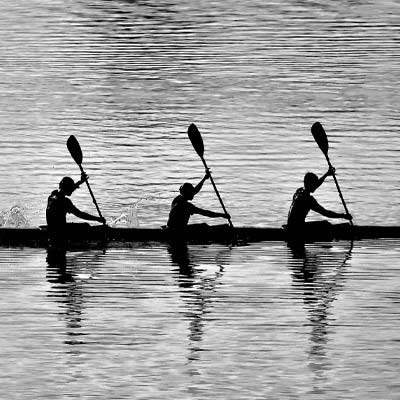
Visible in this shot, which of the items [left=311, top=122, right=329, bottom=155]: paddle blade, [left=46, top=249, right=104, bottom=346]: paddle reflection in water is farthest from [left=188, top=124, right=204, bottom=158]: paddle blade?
[left=46, top=249, right=104, bottom=346]: paddle reflection in water

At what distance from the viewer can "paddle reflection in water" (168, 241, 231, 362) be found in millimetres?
25344

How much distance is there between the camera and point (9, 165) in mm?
48094

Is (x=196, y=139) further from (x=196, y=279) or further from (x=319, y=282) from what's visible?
(x=319, y=282)

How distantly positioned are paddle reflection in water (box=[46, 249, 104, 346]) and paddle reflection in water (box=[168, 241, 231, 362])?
160 centimetres

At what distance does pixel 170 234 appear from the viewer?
107 feet

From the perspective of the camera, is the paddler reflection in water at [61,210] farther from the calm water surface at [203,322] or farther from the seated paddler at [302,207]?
the seated paddler at [302,207]

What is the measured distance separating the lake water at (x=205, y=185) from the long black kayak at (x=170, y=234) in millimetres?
303

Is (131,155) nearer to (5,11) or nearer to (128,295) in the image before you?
(128,295)

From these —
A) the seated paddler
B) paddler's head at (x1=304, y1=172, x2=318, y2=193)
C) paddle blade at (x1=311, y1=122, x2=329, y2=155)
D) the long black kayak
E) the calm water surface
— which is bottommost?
the calm water surface

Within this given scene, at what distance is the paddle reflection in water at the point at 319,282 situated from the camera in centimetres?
2400

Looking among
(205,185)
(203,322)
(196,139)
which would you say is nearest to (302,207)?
(196,139)

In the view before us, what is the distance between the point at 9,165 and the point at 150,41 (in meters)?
28.2

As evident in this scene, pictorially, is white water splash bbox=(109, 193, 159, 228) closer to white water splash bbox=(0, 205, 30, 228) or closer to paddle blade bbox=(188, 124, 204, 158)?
white water splash bbox=(0, 205, 30, 228)

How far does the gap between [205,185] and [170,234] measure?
43.9 feet
